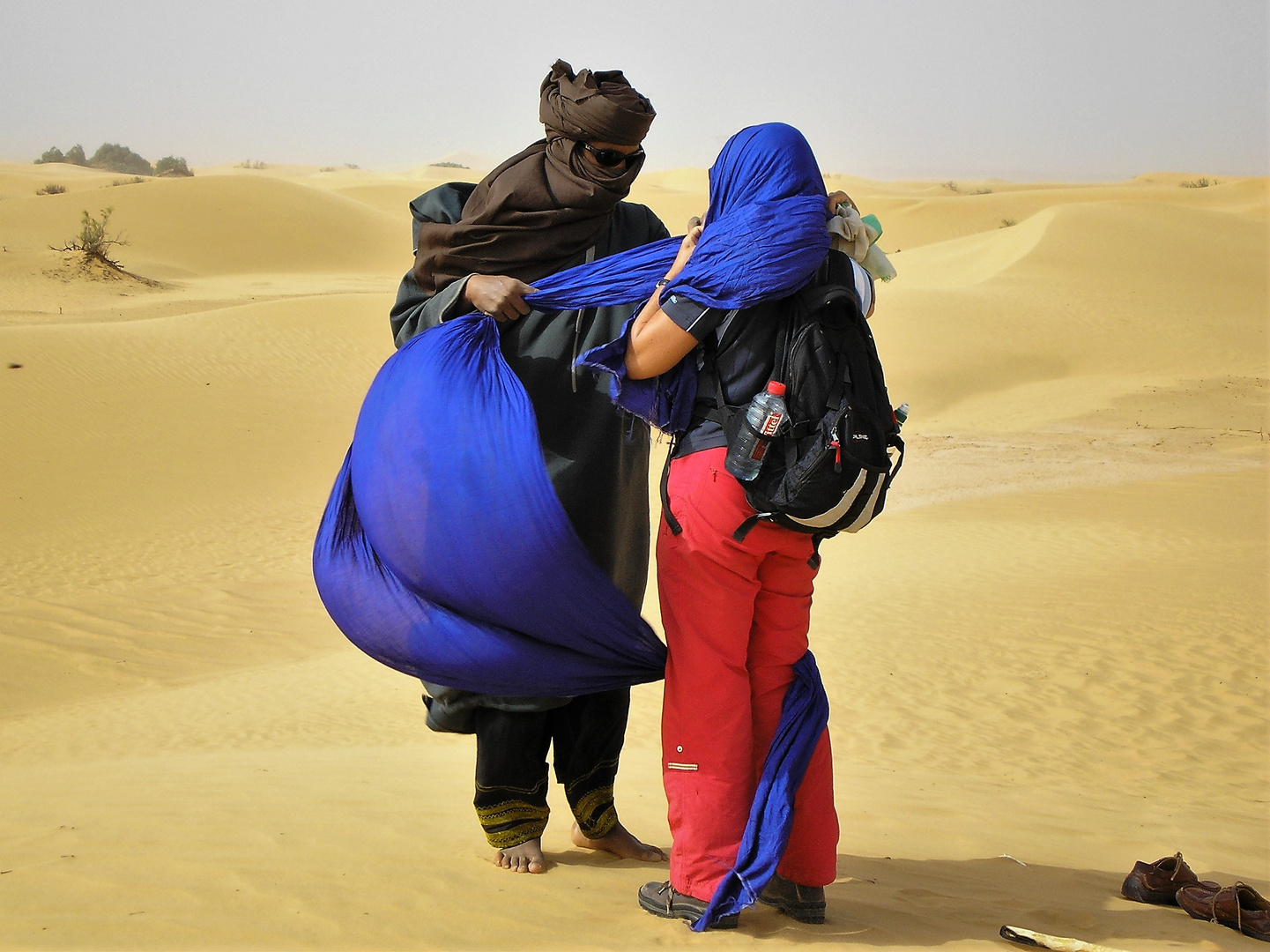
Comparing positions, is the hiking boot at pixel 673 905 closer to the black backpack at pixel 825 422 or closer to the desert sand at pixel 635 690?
the desert sand at pixel 635 690

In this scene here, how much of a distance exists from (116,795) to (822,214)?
3281 mm

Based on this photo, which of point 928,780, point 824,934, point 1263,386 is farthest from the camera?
point 1263,386

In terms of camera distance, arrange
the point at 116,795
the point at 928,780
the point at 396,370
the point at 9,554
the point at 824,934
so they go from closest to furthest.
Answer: the point at 824,934 → the point at 396,370 → the point at 116,795 → the point at 928,780 → the point at 9,554

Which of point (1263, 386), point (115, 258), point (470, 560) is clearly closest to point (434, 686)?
point (470, 560)

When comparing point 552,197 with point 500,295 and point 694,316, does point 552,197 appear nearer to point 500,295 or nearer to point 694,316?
point 500,295

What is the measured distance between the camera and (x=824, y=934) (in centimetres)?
277

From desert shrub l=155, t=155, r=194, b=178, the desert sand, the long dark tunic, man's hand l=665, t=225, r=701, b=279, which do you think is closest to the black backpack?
man's hand l=665, t=225, r=701, b=279

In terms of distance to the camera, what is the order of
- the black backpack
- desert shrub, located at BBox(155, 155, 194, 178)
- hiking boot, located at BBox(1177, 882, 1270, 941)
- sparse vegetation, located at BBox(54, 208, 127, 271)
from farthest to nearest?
desert shrub, located at BBox(155, 155, 194, 178) → sparse vegetation, located at BBox(54, 208, 127, 271) → hiking boot, located at BBox(1177, 882, 1270, 941) → the black backpack

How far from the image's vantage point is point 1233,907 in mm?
3145

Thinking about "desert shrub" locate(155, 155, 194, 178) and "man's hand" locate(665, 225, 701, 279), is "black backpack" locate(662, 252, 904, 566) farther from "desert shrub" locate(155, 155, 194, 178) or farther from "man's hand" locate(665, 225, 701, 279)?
"desert shrub" locate(155, 155, 194, 178)

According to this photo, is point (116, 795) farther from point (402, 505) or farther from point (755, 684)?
point (755, 684)

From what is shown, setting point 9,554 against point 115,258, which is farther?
point 115,258

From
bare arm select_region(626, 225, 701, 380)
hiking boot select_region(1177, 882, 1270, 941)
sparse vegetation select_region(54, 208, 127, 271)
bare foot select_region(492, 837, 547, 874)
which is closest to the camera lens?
bare arm select_region(626, 225, 701, 380)

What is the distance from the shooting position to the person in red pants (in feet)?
8.67
